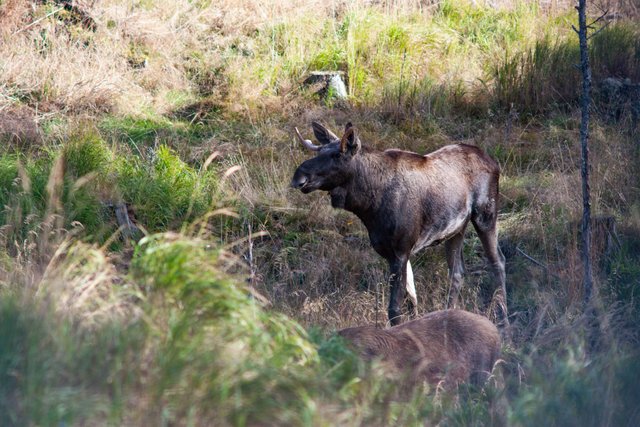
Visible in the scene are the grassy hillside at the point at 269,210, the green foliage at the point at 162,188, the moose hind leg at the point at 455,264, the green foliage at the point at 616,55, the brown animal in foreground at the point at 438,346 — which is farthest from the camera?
the green foliage at the point at 616,55

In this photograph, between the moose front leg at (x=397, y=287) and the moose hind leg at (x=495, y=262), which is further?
the moose hind leg at (x=495, y=262)

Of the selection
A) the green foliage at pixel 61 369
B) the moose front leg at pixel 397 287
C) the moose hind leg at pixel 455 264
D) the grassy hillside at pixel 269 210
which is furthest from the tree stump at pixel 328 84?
the green foliage at pixel 61 369

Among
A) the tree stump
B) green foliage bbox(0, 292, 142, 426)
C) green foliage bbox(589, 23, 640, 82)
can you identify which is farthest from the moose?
green foliage bbox(589, 23, 640, 82)

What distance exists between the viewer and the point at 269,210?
12.4 metres

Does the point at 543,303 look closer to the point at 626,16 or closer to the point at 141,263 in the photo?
the point at 141,263

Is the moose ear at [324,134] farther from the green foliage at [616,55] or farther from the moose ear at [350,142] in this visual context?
the green foliage at [616,55]

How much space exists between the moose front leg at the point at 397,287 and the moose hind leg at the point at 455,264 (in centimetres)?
105

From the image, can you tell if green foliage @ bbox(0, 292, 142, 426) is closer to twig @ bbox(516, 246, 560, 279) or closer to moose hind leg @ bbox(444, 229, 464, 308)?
moose hind leg @ bbox(444, 229, 464, 308)

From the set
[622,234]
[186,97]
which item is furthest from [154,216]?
[622,234]

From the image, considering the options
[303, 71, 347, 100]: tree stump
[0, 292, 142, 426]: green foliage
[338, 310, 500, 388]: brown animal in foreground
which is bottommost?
[303, 71, 347, 100]: tree stump

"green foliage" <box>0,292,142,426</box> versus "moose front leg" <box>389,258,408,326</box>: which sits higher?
"green foliage" <box>0,292,142,426</box>

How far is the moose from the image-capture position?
30.9 feet

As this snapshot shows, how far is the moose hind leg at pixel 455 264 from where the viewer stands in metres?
10.4

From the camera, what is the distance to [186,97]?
614 inches
